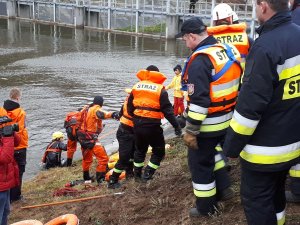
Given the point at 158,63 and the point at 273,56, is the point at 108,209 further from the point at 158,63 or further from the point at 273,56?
the point at 158,63

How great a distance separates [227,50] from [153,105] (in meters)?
2.08

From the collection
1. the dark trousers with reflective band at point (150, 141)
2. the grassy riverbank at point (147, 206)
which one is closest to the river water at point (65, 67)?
the grassy riverbank at point (147, 206)

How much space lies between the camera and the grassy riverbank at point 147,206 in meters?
4.12

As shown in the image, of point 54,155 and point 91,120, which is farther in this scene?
point 54,155

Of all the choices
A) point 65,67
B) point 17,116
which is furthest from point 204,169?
point 65,67

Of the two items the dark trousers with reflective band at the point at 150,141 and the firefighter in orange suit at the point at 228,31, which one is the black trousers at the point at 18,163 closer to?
the dark trousers with reflective band at the point at 150,141

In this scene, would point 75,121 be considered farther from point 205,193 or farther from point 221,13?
point 205,193

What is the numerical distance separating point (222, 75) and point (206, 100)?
12.5 inches

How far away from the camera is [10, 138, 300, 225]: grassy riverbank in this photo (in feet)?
13.5

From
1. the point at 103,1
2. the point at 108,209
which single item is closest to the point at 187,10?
the point at 103,1

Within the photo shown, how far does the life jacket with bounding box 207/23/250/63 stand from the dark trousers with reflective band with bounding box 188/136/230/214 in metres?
1.25

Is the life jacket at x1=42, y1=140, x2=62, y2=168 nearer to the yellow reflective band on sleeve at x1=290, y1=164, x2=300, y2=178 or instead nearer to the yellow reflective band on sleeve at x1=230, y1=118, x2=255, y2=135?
the yellow reflective band on sleeve at x1=290, y1=164, x2=300, y2=178

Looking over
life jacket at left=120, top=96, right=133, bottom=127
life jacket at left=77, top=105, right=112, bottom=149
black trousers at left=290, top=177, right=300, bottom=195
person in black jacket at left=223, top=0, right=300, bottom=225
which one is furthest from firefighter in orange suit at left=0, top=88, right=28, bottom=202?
person in black jacket at left=223, top=0, right=300, bottom=225

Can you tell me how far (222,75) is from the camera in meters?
3.79
